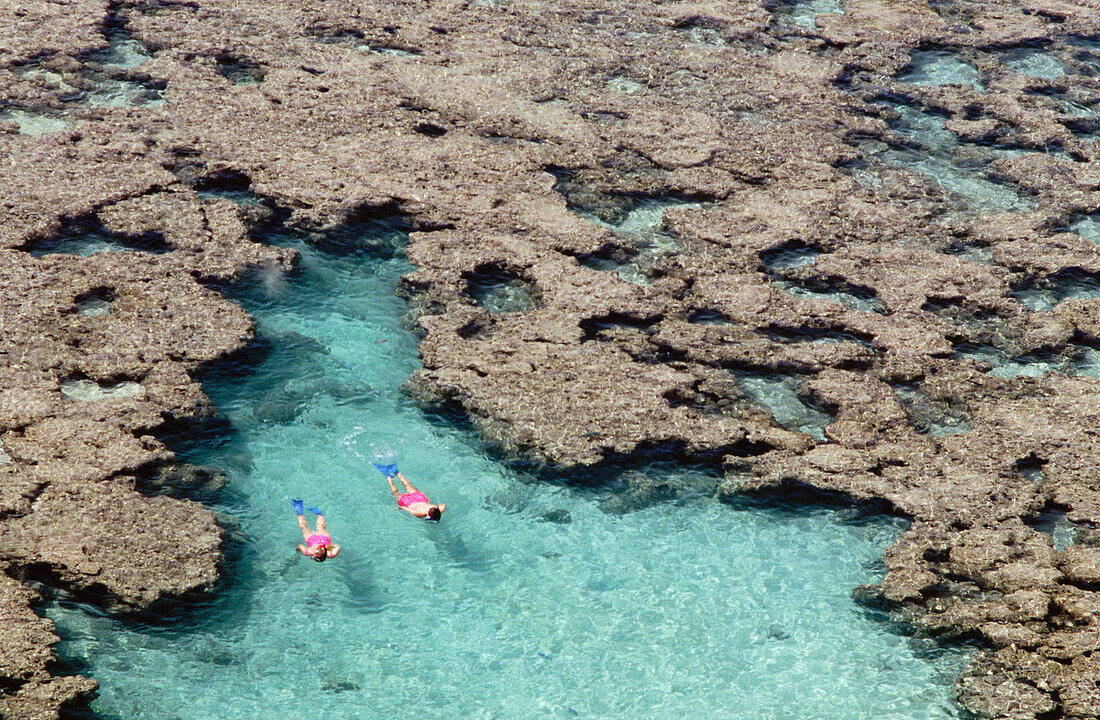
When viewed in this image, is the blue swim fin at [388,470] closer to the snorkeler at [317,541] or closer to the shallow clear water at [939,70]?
the snorkeler at [317,541]

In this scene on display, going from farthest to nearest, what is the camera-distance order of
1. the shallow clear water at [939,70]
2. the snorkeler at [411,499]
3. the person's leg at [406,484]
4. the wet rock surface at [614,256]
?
1. the shallow clear water at [939,70]
2. the person's leg at [406,484]
3. the snorkeler at [411,499]
4. the wet rock surface at [614,256]

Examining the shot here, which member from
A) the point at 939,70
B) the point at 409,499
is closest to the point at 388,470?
the point at 409,499

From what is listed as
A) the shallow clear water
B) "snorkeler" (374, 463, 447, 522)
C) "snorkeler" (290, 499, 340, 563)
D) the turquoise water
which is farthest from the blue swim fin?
the shallow clear water

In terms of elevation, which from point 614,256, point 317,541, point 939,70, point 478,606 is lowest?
point 478,606

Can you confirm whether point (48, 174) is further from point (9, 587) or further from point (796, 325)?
point (796, 325)

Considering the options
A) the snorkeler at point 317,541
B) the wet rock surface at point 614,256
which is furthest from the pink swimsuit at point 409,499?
the wet rock surface at point 614,256

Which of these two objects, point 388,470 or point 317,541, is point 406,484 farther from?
point 317,541

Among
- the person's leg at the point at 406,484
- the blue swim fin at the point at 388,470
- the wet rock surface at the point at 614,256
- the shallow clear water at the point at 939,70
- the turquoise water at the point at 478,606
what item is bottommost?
the turquoise water at the point at 478,606
